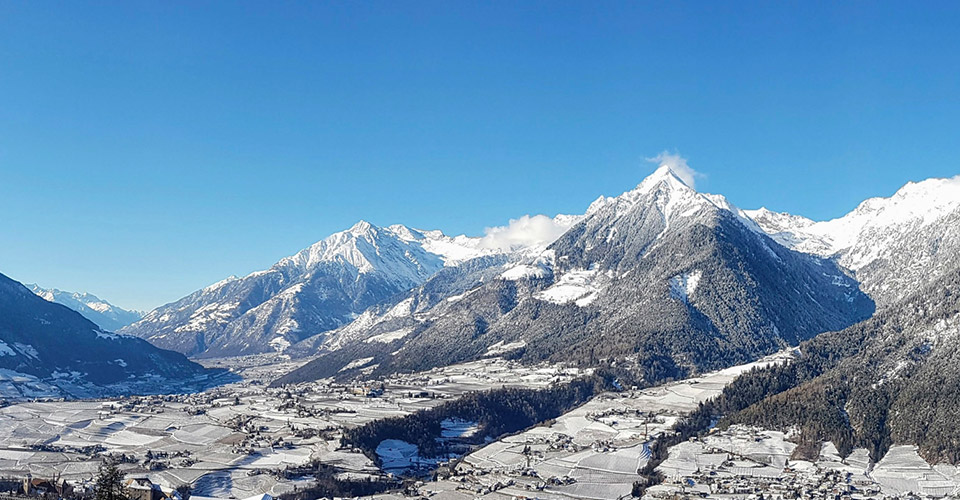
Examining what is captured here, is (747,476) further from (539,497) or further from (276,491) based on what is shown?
(276,491)

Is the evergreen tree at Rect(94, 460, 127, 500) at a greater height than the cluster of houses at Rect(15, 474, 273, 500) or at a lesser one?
greater

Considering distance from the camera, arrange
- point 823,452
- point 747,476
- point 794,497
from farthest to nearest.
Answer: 1. point 823,452
2. point 747,476
3. point 794,497

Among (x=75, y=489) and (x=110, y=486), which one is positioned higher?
(x=110, y=486)

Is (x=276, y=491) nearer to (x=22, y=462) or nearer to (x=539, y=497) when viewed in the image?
(x=539, y=497)

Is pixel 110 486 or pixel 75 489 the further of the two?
pixel 75 489

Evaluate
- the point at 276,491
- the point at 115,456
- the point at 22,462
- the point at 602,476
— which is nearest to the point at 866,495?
the point at 602,476

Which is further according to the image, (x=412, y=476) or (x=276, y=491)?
(x=412, y=476)

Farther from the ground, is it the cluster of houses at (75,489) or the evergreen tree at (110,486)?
the evergreen tree at (110,486)

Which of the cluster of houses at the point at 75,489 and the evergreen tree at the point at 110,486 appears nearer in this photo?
the evergreen tree at the point at 110,486

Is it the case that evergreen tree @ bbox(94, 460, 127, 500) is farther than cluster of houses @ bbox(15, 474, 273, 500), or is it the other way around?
cluster of houses @ bbox(15, 474, 273, 500)

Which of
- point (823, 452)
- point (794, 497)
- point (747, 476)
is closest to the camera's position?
point (794, 497)
